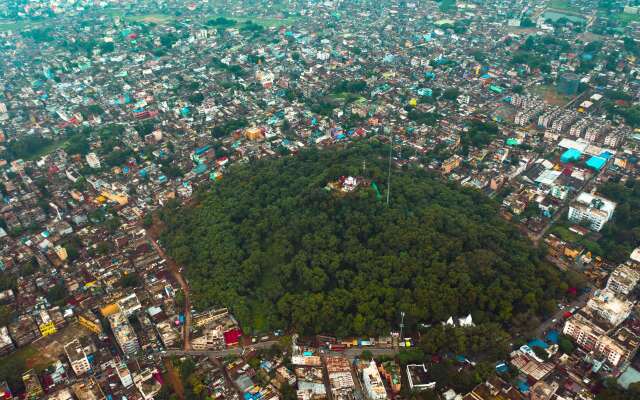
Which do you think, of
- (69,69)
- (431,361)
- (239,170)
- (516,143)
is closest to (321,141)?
(239,170)

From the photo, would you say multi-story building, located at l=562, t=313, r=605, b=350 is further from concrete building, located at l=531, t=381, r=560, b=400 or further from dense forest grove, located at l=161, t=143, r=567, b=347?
concrete building, located at l=531, t=381, r=560, b=400

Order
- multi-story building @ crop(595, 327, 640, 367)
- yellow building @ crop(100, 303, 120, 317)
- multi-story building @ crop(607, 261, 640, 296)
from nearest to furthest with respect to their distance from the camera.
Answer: multi-story building @ crop(595, 327, 640, 367)
multi-story building @ crop(607, 261, 640, 296)
yellow building @ crop(100, 303, 120, 317)

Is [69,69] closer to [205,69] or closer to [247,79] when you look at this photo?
[205,69]

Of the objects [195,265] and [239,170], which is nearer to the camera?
[195,265]

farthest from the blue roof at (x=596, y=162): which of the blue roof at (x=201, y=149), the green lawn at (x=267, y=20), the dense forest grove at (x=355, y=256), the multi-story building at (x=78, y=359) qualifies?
the green lawn at (x=267, y=20)

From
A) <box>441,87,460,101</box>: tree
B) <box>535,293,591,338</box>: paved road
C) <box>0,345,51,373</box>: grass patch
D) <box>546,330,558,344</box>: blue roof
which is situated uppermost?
<box>441,87,460,101</box>: tree

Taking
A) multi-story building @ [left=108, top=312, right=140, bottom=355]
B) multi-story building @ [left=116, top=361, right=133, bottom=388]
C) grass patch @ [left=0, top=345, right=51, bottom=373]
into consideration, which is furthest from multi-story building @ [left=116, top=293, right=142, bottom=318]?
grass patch @ [left=0, top=345, right=51, bottom=373]
